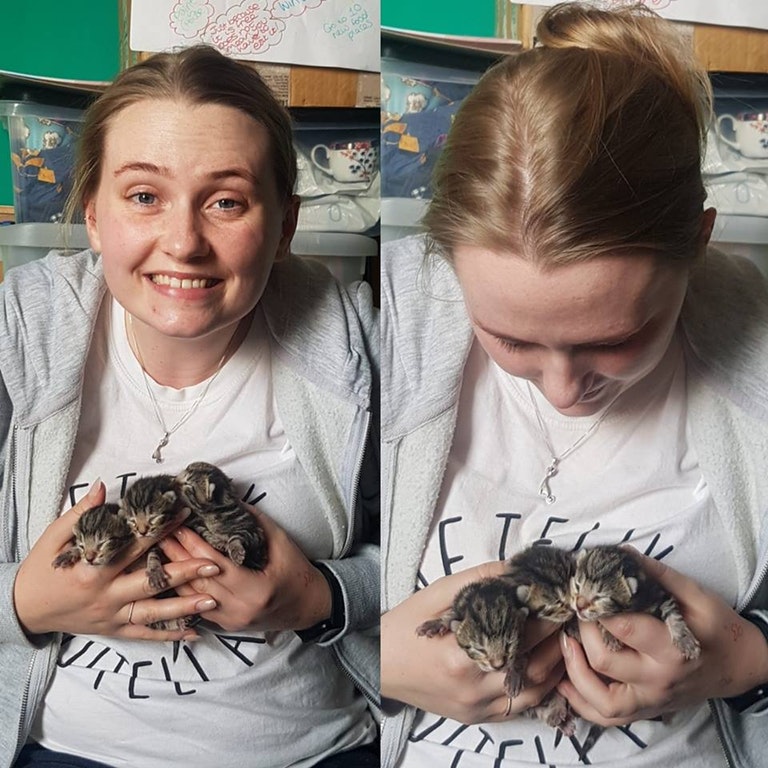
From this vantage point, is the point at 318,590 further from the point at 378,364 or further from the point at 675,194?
the point at 675,194

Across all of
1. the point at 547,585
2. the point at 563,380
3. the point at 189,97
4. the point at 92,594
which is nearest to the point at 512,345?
the point at 563,380

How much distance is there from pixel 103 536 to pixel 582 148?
740mm

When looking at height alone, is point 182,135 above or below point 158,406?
above

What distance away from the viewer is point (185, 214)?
3.56ft

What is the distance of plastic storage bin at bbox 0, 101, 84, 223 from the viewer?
3.85 feet

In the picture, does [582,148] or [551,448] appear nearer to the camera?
[582,148]

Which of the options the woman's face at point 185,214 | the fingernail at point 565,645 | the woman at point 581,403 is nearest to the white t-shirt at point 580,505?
the woman at point 581,403

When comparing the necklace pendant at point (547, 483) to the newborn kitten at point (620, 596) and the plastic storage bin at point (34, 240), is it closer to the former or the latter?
the newborn kitten at point (620, 596)

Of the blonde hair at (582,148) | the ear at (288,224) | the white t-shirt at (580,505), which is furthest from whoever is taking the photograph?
the ear at (288,224)

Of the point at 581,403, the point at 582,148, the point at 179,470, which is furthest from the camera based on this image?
the point at 179,470

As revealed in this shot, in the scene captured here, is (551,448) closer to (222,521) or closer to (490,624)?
(490,624)

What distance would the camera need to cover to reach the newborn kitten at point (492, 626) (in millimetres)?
1021

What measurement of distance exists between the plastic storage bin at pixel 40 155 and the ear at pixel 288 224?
0.96 ft

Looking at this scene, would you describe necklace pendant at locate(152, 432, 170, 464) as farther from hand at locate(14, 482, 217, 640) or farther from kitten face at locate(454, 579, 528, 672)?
kitten face at locate(454, 579, 528, 672)
